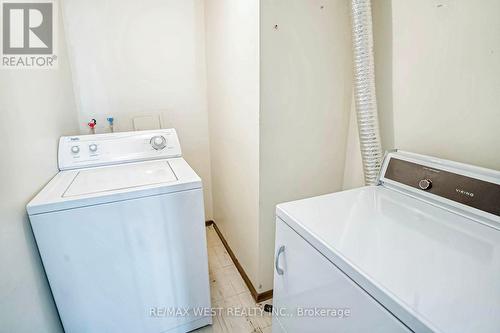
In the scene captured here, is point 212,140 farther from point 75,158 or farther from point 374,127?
point 374,127

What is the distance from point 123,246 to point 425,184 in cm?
130

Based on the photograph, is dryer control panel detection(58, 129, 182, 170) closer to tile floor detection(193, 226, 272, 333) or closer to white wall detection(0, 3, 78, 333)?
white wall detection(0, 3, 78, 333)

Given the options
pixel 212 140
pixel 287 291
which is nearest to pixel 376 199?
pixel 287 291

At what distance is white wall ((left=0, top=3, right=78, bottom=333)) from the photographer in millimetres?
904

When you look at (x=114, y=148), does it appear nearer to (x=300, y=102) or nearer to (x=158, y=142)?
(x=158, y=142)

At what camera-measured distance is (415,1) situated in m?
1.10

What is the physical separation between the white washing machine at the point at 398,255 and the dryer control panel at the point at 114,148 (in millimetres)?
1072

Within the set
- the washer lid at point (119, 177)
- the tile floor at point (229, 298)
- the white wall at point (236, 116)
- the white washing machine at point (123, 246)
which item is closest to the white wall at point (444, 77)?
the white wall at point (236, 116)

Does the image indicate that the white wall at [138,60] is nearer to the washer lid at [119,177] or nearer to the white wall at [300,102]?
the washer lid at [119,177]

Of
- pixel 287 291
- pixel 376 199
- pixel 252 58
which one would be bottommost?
pixel 287 291

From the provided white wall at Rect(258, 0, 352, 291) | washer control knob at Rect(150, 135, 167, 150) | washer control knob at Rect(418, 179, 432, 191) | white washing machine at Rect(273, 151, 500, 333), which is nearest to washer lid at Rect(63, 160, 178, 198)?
washer control knob at Rect(150, 135, 167, 150)

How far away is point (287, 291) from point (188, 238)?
0.56 metres

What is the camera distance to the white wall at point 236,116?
1.36 meters

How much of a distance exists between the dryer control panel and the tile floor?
0.94 metres
